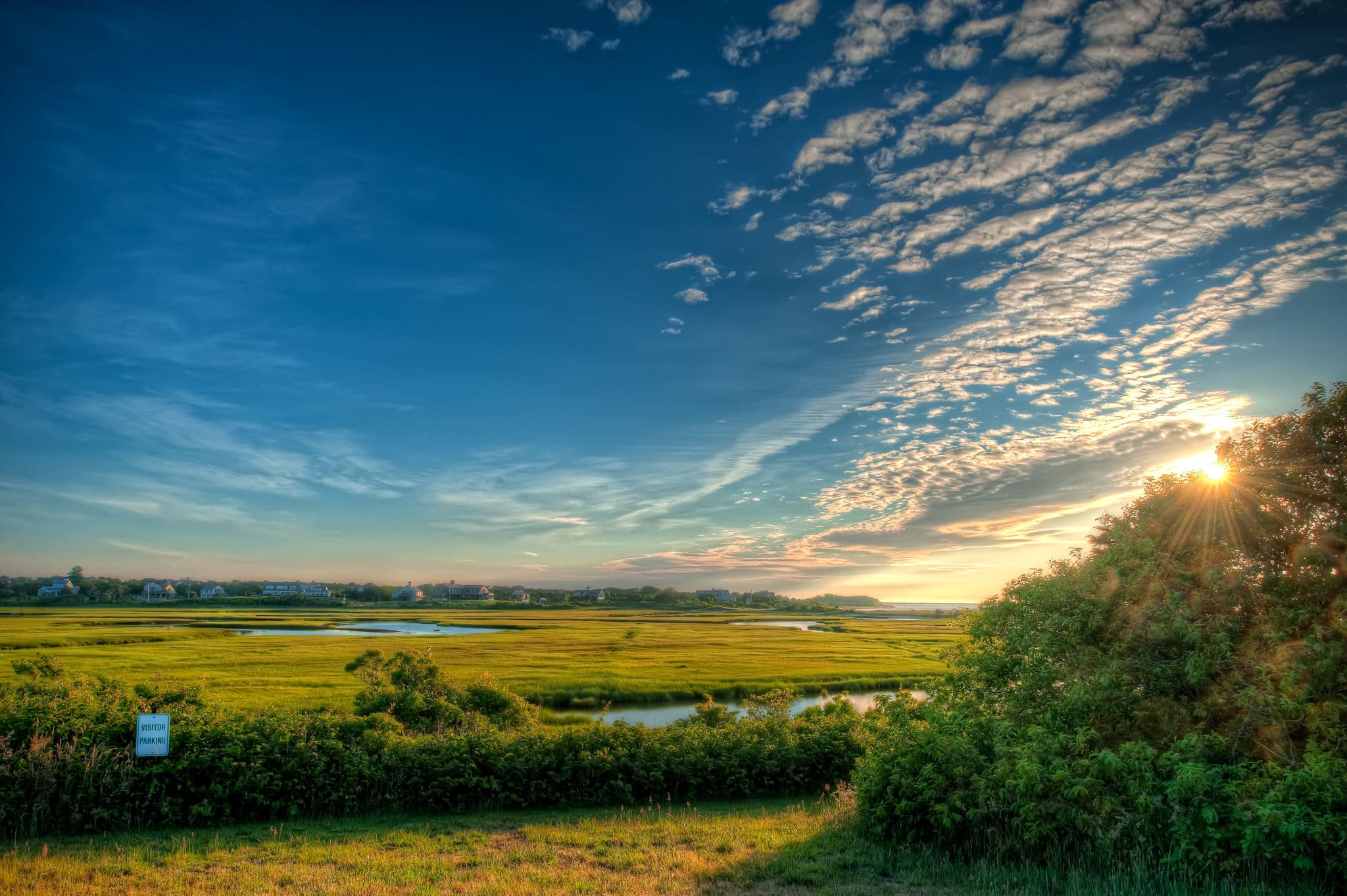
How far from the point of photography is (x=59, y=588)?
170 meters

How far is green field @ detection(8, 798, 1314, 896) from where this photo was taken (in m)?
8.76

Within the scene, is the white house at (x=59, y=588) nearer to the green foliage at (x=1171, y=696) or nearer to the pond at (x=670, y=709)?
the pond at (x=670, y=709)

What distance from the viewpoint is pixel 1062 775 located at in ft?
28.7

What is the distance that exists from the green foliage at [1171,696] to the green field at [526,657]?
2.71 meters

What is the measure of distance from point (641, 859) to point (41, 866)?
8.10m

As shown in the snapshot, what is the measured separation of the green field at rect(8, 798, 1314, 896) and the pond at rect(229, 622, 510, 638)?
238 ft

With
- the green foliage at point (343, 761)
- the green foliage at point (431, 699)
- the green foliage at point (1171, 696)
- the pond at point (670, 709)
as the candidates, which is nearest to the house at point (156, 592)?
the pond at point (670, 709)

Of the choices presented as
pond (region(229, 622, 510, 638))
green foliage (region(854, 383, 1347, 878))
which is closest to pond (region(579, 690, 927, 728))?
green foliage (region(854, 383, 1347, 878))

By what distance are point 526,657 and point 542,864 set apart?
47755mm

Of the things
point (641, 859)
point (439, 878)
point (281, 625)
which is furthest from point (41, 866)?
point (281, 625)

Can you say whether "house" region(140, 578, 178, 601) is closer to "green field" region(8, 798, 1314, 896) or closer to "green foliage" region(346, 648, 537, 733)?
"green foliage" region(346, 648, 537, 733)

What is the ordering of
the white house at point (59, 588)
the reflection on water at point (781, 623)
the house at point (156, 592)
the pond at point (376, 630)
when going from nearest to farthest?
the pond at point (376, 630), the reflection on water at point (781, 623), the white house at point (59, 588), the house at point (156, 592)

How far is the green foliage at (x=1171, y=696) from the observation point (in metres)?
8.23

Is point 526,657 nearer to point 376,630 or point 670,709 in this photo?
point 670,709
